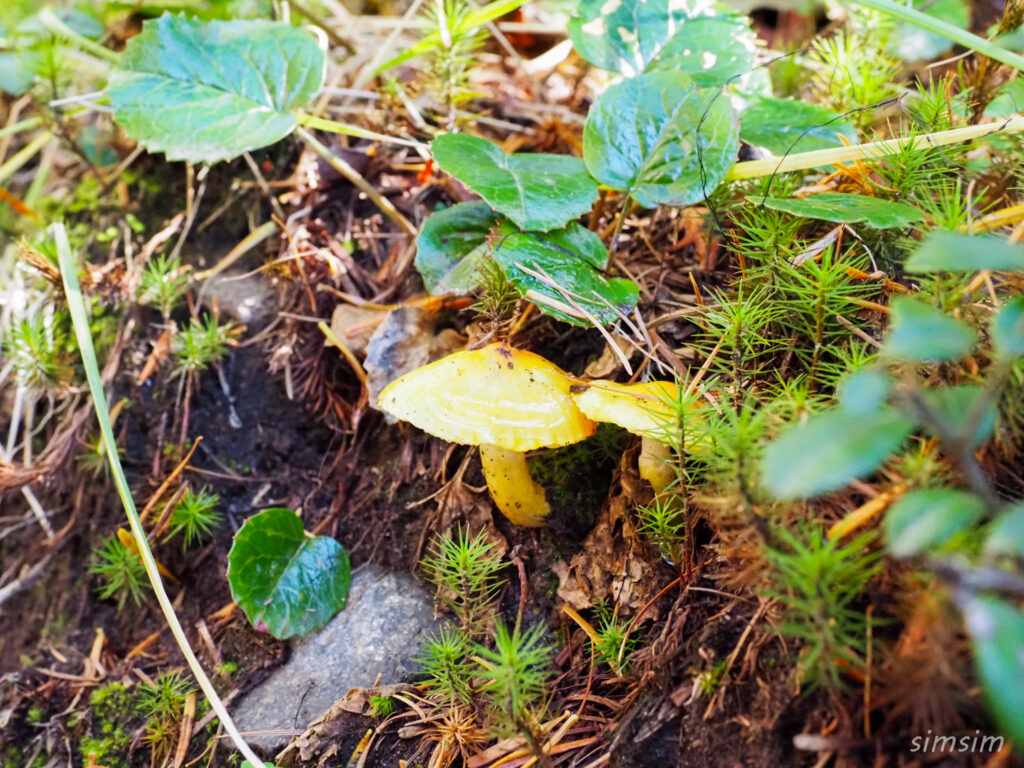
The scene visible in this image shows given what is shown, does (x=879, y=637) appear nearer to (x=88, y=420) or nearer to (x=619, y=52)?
(x=619, y=52)

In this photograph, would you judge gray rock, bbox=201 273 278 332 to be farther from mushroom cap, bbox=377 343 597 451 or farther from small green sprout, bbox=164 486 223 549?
mushroom cap, bbox=377 343 597 451

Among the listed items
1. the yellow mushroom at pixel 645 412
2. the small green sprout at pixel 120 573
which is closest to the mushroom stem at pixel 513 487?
the yellow mushroom at pixel 645 412

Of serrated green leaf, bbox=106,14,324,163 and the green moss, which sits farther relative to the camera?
serrated green leaf, bbox=106,14,324,163

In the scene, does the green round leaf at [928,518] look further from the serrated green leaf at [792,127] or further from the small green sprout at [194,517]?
the small green sprout at [194,517]

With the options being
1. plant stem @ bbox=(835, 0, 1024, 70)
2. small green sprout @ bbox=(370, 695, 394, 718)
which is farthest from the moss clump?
plant stem @ bbox=(835, 0, 1024, 70)

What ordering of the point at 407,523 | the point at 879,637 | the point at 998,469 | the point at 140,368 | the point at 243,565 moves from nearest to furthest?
the point at 879,637 < the point at 998,469 < the point at 243,565 < the point at 407,523 < the point at 140,368

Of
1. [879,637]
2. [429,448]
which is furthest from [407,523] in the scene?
[879,637]
